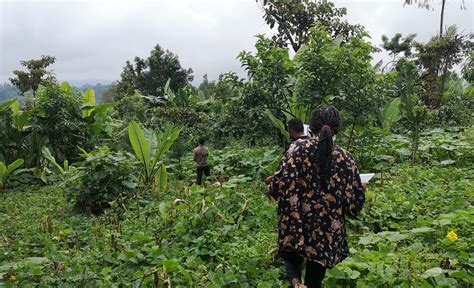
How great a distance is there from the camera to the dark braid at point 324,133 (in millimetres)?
2236

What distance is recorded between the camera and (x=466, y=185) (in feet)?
14.5

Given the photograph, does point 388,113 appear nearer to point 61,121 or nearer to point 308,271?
point 308,271

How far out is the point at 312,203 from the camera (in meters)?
2.30

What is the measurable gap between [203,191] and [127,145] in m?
4.64

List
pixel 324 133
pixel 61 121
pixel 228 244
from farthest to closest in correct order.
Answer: pixel 61 121 < pixel 228 244 < pixel 324 133

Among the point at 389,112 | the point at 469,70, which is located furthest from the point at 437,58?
the point at 389,112

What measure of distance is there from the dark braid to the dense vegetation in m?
0.85

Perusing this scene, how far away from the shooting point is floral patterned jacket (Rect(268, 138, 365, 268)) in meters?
2.29

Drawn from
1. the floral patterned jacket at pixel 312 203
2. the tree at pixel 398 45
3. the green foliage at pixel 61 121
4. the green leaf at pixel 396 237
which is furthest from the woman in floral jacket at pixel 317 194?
the tree at pixel 398 45

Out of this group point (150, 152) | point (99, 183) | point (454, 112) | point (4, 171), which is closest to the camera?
point (99, 183)

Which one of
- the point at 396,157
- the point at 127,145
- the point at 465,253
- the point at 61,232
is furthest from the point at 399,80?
the point at 61,232

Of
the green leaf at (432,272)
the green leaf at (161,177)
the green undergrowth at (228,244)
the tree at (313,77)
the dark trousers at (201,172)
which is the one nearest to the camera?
the green leaf at (432,272)

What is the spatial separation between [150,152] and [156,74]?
17.6 m

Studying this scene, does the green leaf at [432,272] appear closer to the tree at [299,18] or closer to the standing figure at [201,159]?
the standing figure at [201,159]
